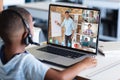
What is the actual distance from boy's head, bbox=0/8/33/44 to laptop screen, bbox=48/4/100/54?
1.77 ft

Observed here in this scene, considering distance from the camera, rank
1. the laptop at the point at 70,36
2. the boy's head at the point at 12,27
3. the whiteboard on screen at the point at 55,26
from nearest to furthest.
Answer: the boy's head at the point at 12,27
the laptop at the point at 70,36
the whiteboard on screen at the point at 55,26

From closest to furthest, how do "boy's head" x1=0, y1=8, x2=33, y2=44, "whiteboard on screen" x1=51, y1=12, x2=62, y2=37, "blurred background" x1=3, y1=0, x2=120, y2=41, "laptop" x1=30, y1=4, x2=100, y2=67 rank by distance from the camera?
"boy's head" x1=0, y1=8, x2=33, y2=44, "laptop" x1=30, y1=4, x2=100, y2=67, "whiteboard on screen" x1=51, y1=12, x2=62, y2=37, "blurred background" x1=3, y1=0, x2=120, y2=41

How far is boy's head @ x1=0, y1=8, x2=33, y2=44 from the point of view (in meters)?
1.25

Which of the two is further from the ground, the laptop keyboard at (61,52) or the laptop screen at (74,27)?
the laptop screen at (74,27)

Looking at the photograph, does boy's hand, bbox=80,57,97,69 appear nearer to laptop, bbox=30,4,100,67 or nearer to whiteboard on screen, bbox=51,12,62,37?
laptop, bbox=30,4,100,67

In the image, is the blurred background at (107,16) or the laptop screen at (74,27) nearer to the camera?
the laptop screen at (74,27)

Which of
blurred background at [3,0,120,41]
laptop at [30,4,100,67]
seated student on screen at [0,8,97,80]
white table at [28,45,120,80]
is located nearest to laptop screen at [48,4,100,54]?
laptop at [30,4,100,67]

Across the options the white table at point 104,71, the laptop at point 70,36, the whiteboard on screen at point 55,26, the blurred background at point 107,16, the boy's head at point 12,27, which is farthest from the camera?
the blurred background at point 107,16

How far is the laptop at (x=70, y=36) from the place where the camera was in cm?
169

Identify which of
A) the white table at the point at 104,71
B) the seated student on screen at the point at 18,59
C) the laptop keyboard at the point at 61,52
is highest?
the seated student on screen at the point at 18,59

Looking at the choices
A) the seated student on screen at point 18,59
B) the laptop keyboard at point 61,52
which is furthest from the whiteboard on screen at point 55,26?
the seated student on screen at point 18,59

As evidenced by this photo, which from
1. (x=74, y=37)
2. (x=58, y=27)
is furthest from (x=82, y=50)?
(x=58, y=27)

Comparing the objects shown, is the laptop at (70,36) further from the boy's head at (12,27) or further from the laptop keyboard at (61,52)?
the boy's head at (12,27)

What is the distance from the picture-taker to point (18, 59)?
129cm
